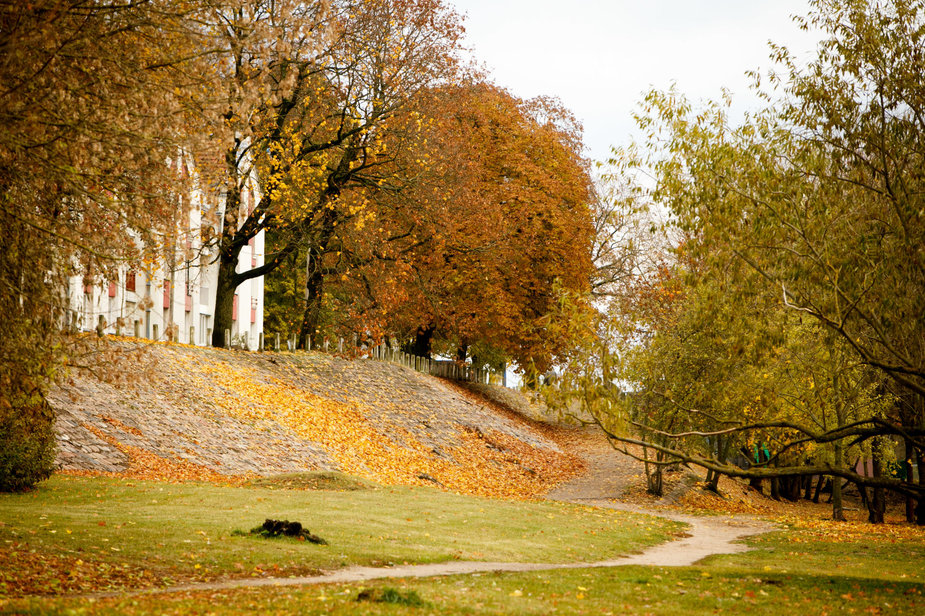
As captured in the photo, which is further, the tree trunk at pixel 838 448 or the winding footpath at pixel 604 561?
the tree trunk at pixel 838 448

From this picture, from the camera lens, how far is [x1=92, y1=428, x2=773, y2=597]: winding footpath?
11461 millimetres

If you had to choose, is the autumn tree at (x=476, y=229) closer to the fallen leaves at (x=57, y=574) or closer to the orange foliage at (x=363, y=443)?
the orange foliage at (x=363, y=443)

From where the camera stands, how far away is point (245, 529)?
583 inches

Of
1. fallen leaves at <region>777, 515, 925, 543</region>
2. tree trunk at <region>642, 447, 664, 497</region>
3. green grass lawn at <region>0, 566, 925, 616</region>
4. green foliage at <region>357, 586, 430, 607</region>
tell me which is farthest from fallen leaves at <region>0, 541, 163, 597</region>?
tree trunk at <region>642, 447, 664, 497</region>

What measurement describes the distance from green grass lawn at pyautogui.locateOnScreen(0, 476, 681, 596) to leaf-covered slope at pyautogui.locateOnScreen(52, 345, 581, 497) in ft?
8.82

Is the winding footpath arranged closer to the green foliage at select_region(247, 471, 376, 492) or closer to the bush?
the bush

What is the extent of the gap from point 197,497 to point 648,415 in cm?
1546

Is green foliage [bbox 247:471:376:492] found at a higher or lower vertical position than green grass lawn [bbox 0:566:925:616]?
lower

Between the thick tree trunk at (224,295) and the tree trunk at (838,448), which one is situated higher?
the thick tree trunk at (224,295)

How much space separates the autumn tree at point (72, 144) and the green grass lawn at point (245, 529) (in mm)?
2463

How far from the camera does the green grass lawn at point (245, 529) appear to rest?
1126cm

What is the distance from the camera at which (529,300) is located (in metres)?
45.9

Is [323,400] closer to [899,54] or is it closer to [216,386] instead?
[216,386]

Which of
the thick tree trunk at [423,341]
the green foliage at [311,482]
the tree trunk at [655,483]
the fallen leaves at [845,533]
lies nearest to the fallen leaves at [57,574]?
Answer: the green foliage at [311,482]
